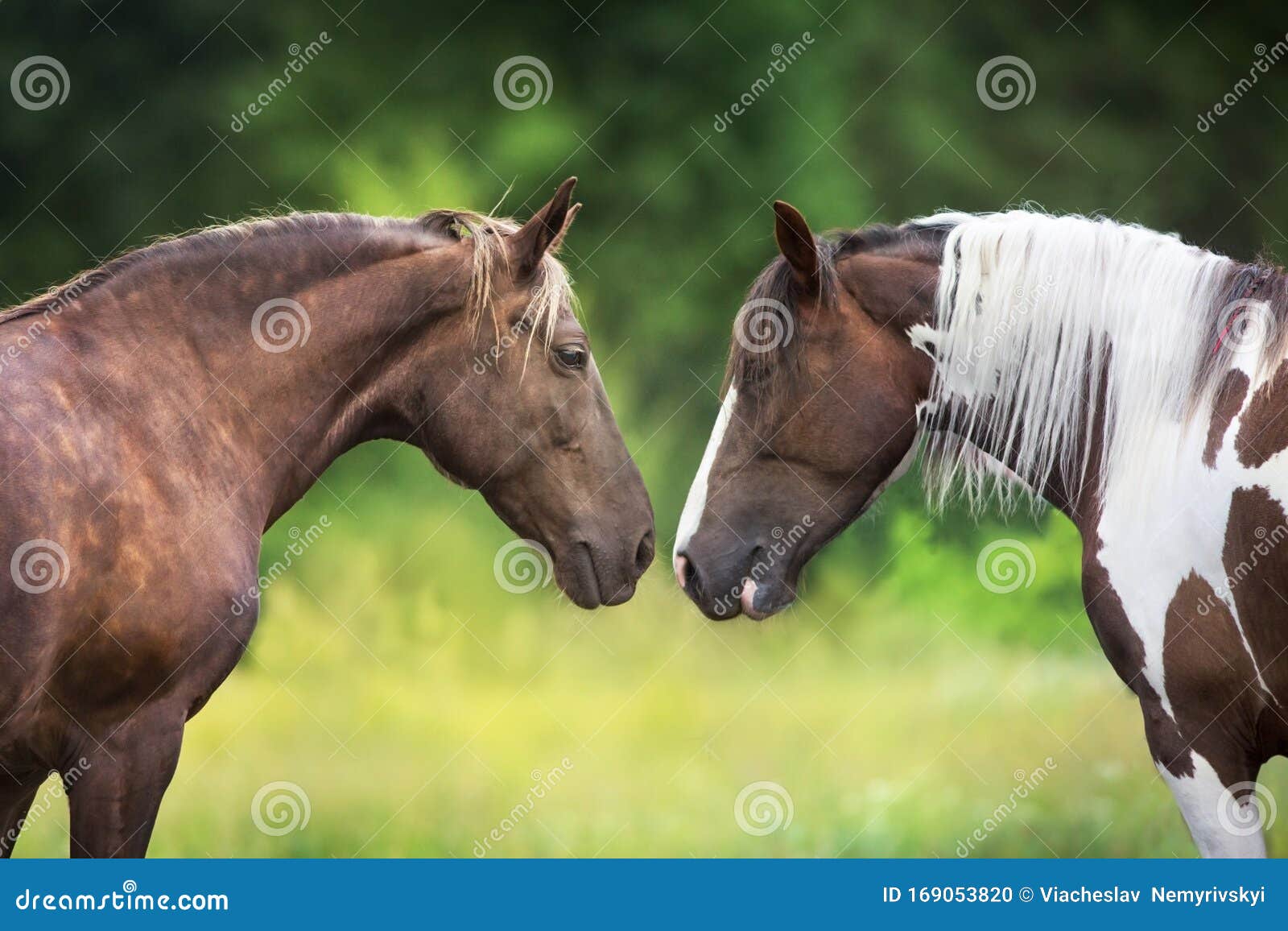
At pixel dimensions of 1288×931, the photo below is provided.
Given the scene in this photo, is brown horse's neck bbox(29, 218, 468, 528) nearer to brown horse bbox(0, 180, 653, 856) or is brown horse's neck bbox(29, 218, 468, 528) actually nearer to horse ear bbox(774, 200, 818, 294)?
brown horse bbox(0, 180, 653, 856)

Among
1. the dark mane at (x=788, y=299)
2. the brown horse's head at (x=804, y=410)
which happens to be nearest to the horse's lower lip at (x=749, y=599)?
the brown horse's head at (x=804, y=410)

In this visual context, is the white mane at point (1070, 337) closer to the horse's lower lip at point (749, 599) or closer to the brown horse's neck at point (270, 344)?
the horse's lower lip at point (749, 599)

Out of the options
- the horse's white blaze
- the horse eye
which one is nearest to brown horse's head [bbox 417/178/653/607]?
the horse eye

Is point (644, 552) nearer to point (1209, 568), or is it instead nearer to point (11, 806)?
point (1209, 568)

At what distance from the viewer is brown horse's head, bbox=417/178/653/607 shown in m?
4.20

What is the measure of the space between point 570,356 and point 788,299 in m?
0.78

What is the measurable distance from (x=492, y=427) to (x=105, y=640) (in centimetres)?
139

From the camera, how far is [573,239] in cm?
818

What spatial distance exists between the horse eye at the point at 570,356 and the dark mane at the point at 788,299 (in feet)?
1.75

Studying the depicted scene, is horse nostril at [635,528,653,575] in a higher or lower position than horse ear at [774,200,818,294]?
lower

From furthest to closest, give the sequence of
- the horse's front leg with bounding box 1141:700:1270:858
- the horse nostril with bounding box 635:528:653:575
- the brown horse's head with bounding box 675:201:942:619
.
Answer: the horse nostril with bounding box 635:528:653:575 < the brown horse's head with bounding box 675:201:942:619 < the horse's front leg with bounding box 1141:700:1270:858

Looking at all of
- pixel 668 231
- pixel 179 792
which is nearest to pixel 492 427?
pixel 179 792

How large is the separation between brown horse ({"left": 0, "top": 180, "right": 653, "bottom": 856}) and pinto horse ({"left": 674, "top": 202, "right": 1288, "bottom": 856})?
54 cm

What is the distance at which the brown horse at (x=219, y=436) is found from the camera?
11.7 ft
